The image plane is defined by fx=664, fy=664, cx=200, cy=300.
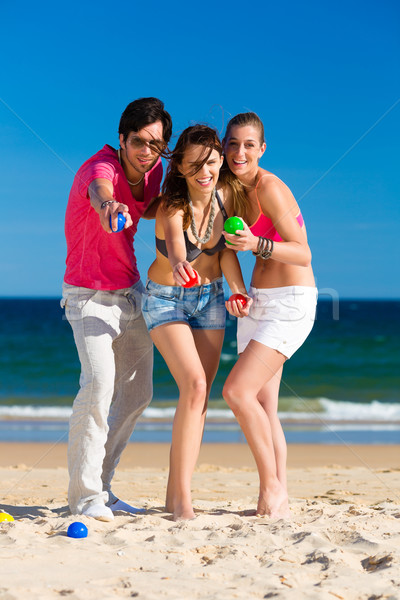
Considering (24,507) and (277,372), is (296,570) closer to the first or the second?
(277,372)

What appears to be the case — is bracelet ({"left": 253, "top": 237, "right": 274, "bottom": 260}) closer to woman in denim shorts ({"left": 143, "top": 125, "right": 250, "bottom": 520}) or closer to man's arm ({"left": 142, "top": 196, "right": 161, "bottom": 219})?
woman in denim shorts ({"left": 143, "top": 125, "right": 250, "bottom": 520})

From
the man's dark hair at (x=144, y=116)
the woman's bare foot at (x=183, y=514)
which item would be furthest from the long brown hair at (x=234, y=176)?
the woman's bare foot at (x=183, y=514)

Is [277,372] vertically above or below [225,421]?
above

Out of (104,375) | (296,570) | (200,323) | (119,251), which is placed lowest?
(296,570)

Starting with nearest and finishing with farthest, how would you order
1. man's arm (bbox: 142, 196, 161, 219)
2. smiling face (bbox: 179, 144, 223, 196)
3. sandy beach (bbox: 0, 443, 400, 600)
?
sandy beach (bbox: 0, 443, 400, 600), smiling face (bbox: 179, 144, 223, 196), man's arm (bbox: 142, 196, 161, 219)

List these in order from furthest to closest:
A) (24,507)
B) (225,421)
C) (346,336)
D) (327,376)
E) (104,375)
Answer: (346,336) → (327,376) → (225,421) → (24,507) → (104,375)

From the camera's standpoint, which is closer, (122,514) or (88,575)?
(88,575)

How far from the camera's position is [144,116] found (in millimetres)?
4027

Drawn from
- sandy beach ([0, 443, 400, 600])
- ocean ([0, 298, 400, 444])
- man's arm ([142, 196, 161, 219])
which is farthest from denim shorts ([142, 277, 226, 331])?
ocean ([0, 298, 400, 444])

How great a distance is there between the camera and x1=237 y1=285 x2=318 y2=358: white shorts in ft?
13.1

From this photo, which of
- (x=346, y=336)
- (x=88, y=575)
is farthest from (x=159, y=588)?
(x=346, y=336)

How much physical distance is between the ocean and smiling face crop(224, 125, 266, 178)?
190 inches

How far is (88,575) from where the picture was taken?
9.61 ft

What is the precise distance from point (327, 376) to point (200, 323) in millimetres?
15458
